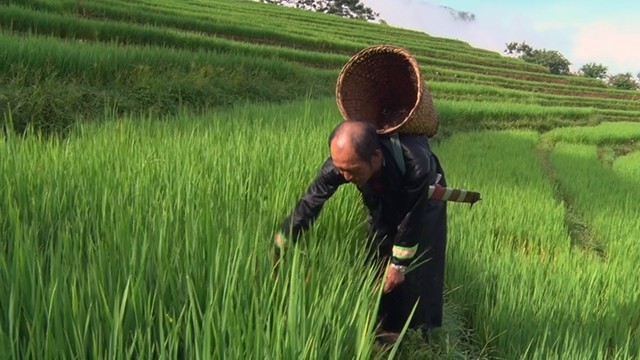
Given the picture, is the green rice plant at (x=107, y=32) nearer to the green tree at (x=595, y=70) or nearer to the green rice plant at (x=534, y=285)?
the green rice plant at (x=534, y=285)

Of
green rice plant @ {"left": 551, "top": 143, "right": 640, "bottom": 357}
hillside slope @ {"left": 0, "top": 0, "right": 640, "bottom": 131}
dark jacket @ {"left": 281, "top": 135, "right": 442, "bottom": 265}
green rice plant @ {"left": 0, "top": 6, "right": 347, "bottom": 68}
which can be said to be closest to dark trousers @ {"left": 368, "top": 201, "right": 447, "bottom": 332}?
dark jacket @ {"left": 281, "top": 135, "right": 442, "bottom": 265}

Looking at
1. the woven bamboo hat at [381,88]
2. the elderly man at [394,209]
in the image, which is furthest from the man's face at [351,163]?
the woven bamboo hat at [381,88]

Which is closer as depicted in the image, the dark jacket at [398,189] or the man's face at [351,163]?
the man's face at [351,163]

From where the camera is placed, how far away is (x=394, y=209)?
1.77 meters

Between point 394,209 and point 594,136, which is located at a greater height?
point 394,209

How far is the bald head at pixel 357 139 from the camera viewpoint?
4.75 ft

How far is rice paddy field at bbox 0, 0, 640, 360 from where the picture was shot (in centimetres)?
91

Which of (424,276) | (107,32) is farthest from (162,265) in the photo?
(107,32)

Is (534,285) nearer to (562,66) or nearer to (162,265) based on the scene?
(162,265)

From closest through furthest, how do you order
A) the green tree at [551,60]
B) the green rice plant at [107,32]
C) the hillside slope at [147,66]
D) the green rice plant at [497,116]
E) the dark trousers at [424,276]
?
the dark trousers at [424,276] < the hillside slope at [147,66] < the green rice plant at [107,32] < the green rice plant at [497,116] < the green tree at [551,60]

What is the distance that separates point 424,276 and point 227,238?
0.90 m

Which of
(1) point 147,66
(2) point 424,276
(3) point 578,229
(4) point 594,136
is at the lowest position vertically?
(3) point 578,229

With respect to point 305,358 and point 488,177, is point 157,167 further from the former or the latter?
point 488,177

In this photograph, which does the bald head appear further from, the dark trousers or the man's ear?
the dark trousers
